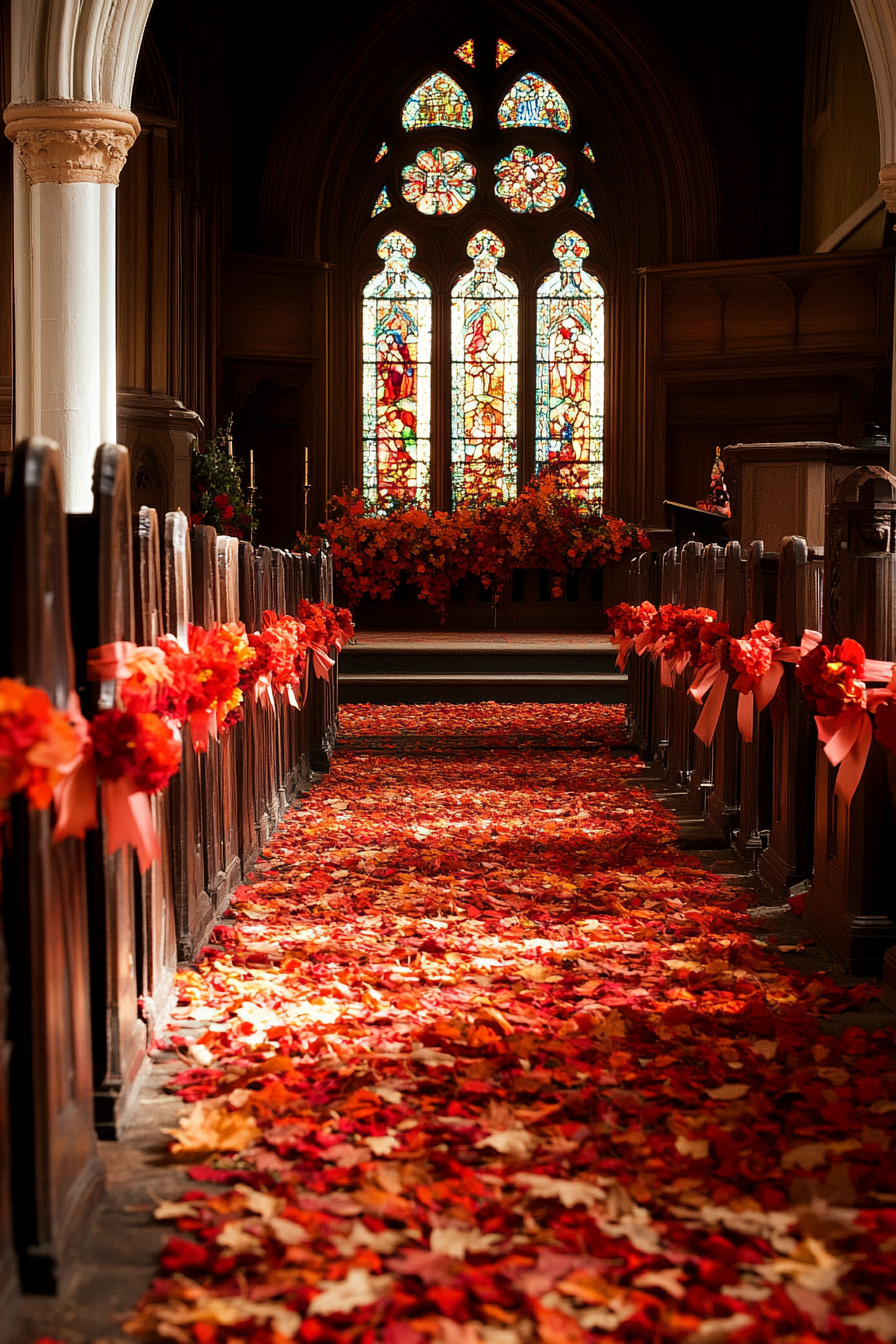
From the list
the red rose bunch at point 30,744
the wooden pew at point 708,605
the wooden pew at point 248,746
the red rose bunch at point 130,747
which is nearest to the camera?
the red rose bunch at point 30,744

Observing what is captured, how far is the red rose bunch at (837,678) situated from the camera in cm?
286

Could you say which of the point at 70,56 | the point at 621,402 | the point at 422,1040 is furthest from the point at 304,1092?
the point at 621,402

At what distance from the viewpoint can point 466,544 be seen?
31.1 feet

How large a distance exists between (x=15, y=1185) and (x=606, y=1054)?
1153 millimetres

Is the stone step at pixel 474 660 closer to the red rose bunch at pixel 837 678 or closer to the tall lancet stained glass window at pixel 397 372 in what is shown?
the tall lancet stained glass window at pixel 397 372

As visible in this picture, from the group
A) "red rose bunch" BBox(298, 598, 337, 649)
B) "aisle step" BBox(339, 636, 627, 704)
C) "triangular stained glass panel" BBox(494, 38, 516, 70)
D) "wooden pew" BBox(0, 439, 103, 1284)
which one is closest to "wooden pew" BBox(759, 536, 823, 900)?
"red rose bunch" BBox(298, 598, 337, 649)

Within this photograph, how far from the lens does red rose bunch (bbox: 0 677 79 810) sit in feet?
5.00

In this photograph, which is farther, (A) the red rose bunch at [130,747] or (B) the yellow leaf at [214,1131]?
(B) the yellow leaf at [214,1131]

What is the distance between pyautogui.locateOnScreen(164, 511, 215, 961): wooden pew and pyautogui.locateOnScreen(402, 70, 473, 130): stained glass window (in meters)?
11.0

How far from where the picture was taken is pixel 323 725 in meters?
6.35

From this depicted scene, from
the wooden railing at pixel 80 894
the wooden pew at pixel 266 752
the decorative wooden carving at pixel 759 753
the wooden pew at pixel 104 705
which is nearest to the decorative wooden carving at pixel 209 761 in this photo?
the wooden railing at pixel 80 894

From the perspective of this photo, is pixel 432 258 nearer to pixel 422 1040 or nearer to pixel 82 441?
pixel 82 441

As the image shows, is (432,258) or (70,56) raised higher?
(432,258)

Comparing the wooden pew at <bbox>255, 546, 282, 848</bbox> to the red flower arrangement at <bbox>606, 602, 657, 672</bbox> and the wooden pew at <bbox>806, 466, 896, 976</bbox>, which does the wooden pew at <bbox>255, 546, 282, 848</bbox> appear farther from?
the red flower arrangement at <bbox>606, 602, 657, 672</bbox>
